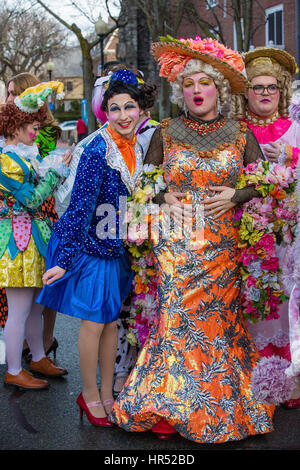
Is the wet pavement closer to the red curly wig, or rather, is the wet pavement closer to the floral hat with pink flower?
the red curly wig

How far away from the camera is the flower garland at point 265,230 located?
3381mm

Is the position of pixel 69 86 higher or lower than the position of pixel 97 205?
higher

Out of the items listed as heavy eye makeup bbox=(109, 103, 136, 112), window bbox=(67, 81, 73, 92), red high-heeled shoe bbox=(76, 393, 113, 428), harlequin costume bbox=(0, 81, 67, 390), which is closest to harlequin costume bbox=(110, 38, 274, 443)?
red high-heeled shoe bbox=(76, 393, 113, 428)

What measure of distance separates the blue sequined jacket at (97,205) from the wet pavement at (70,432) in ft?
3.15

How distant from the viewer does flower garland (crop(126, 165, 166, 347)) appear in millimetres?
3498

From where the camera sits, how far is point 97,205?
343cm

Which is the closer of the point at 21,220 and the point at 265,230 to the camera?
the point at 265,230

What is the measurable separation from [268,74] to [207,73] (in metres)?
0.69

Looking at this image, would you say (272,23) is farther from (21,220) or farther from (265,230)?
(265,230)

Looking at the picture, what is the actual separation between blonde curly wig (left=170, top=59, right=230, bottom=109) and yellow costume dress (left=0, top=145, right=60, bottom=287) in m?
1.02

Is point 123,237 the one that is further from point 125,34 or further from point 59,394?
point 125,34

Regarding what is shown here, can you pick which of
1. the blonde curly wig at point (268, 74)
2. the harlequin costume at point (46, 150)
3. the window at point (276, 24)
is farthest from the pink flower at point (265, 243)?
the window at point (276, 24)

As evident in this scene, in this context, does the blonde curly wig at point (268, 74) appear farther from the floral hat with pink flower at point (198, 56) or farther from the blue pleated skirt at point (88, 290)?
the blue pleated skirt at point (88, 290)

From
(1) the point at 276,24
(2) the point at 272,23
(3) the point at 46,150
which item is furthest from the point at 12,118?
(2) the point at 272,23
